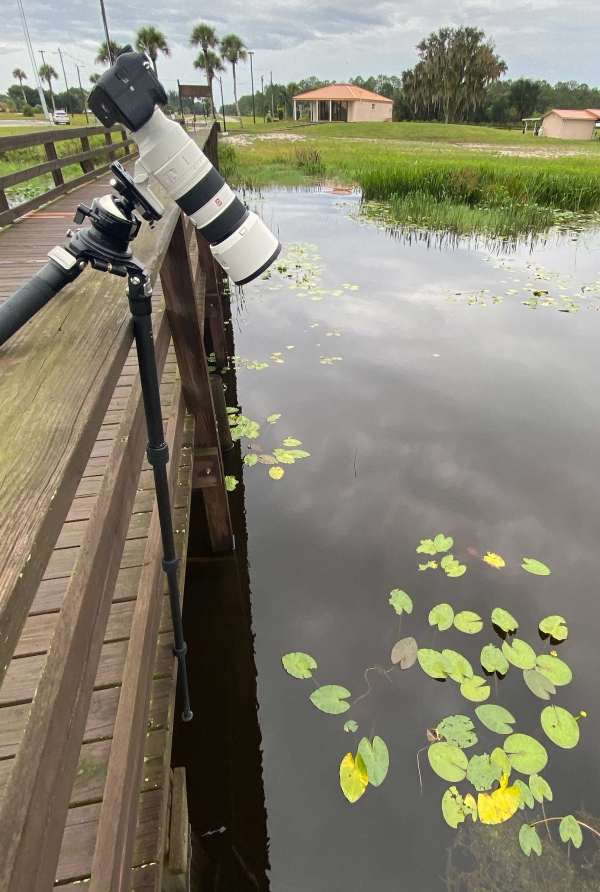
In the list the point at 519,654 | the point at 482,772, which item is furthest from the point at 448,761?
the point at 519,654

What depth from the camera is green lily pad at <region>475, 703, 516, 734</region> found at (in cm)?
216

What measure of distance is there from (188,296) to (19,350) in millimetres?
1211

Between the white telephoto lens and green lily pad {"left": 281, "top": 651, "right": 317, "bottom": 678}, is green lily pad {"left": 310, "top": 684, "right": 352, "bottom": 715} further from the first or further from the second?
the white telephoto lens

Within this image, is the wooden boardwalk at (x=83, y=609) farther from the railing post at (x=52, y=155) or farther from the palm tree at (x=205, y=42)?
the palm tree at (x=205, y=42)

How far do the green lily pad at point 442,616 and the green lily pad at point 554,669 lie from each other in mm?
440

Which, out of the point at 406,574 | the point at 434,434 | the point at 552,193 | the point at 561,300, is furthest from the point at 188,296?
the point at 552,193

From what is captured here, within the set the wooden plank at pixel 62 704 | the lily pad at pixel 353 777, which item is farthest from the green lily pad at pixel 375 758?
the wooden plank at pixel 62 704

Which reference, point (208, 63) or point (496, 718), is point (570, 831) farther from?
point (208, 63)

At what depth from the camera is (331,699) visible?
7.54ft

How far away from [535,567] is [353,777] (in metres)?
1.58

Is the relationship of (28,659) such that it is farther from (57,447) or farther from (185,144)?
(185,144)

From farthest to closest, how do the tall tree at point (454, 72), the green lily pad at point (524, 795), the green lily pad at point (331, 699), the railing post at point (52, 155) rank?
1. the tall tree at point (454, 72)
2. the railing post at point (52, 155)
3. the green lily pad at point (331, 699)
4. the green lily pad at point (524, 795)

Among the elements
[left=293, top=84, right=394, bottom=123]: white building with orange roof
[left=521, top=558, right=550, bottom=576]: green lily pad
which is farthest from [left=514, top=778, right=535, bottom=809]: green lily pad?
[left=293, top=84, right=394, bottom=123]: white building with orange roof

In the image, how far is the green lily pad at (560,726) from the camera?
2139 millimetres
